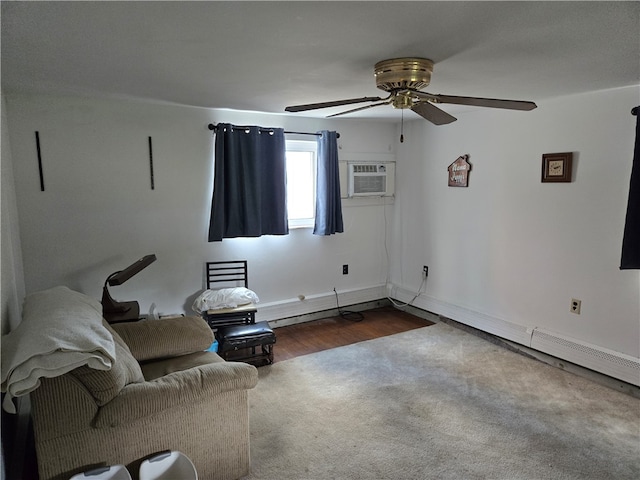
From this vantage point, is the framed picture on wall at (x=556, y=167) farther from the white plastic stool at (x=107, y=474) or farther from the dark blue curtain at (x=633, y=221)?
the white plastic stool at (x=107, y=474)

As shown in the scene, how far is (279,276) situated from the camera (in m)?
4.24

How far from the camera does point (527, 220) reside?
347cm

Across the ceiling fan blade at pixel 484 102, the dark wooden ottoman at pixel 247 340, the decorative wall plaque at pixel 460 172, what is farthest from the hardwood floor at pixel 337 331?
the ceiling fan blade at pixel 484 102

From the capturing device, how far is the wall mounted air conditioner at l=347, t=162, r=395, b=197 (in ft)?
14.8

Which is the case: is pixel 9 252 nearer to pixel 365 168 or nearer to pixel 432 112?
pixel 432 112

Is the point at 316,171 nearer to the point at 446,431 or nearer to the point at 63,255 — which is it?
the point at 63,255

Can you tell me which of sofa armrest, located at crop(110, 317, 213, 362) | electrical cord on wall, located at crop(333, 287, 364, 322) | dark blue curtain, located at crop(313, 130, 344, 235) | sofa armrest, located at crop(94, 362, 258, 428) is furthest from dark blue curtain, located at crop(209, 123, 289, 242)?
sofa armrest, located at crop(94, 362, 258, 428)

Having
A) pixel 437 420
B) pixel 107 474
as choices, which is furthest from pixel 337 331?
pixel 107 474

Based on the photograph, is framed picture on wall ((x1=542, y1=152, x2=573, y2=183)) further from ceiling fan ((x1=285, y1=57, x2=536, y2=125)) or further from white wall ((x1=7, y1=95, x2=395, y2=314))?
white wall ((x1=7, y1=95, x2=395, y2=314))

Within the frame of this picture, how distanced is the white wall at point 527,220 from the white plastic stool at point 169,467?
9.59 feet

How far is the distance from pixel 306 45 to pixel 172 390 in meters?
1.64

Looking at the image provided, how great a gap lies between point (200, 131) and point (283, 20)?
2297mm

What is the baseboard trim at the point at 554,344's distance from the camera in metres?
2.91

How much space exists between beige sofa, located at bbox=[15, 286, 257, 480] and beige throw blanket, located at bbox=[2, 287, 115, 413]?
0.26 feet
